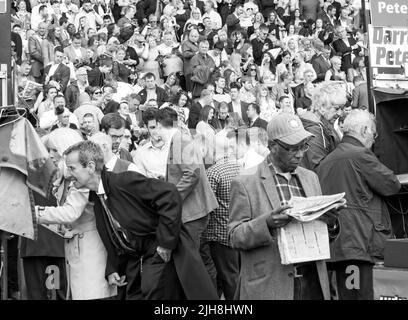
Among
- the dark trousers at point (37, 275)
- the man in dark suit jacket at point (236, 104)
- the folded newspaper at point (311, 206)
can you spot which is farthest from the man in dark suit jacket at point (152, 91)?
the folded newspaper at point (311, 206)

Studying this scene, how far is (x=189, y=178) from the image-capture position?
9.57 m

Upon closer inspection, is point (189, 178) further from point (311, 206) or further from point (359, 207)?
point (311, 206)

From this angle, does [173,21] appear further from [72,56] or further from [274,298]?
[274,298]

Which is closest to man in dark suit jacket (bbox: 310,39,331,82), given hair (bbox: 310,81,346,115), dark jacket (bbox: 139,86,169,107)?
dark jacket (bbox: 139,86,169,107)

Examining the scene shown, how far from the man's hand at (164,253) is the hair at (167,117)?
202cm

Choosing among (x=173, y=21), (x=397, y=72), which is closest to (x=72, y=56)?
(x=173, y=21)

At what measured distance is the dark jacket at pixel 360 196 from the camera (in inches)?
351

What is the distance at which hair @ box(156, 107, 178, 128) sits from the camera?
32.4ft

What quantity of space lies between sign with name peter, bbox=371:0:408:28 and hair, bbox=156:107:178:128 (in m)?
2.31

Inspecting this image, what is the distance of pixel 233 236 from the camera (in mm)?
7145

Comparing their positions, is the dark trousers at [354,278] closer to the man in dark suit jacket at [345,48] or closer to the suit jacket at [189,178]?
the suit jacket at [189,178]

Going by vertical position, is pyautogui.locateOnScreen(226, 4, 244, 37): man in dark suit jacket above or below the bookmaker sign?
below

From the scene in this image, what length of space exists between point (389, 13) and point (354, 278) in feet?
9.90

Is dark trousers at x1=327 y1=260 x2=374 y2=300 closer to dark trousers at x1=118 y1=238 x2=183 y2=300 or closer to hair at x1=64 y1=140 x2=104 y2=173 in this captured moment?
dark trousers at x1=118 y1=238 x2=183 y2=300
